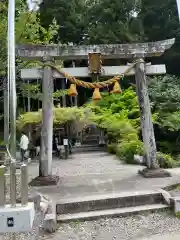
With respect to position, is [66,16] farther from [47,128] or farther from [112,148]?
[47,128]

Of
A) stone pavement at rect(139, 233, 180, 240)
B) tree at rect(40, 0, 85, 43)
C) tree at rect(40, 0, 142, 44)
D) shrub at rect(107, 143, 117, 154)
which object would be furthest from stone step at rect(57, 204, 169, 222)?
tree at rect(40, 0, 85, 43)

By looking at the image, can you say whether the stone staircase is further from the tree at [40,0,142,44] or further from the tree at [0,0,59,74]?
the tree at [40,0,142,44]

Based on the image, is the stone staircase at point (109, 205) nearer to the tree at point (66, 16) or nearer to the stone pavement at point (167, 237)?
the stone pavement at point (167, 237)

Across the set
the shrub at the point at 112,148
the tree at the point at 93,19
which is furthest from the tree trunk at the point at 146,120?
the tree at the point at 93,19

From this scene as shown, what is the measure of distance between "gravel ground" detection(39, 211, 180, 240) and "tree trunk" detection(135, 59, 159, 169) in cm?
278

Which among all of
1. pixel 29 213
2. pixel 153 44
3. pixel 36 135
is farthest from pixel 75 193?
pixel 36 135

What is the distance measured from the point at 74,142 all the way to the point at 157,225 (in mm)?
15252

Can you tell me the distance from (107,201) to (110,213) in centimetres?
38

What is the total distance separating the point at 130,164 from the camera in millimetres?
11133

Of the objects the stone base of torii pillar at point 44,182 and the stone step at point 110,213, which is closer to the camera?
the stone step at point 110,213

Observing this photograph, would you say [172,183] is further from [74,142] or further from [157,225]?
[74,142]

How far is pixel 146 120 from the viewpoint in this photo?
8.36m

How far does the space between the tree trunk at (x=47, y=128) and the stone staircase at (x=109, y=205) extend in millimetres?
2069

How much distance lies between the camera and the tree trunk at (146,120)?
8224 millimetres
